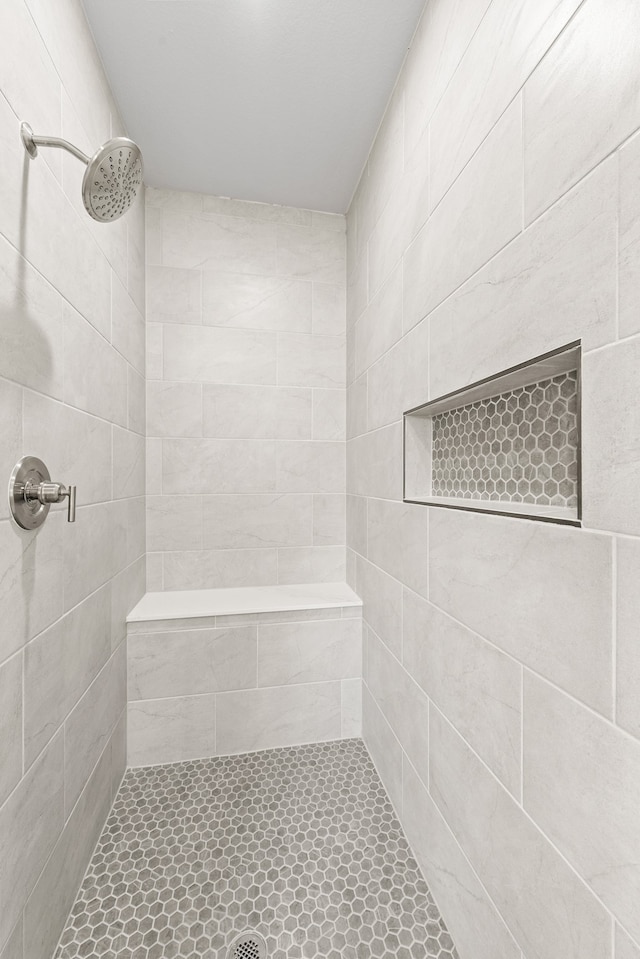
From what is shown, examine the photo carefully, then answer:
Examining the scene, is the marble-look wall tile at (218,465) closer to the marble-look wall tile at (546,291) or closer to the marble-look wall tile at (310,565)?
the marble-look wall tile at (310,565)

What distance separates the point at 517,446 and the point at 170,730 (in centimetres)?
161

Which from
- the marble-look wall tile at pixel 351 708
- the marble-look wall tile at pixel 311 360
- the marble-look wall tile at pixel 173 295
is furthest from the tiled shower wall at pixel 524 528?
the marble-look wall tile at pixel 173 295

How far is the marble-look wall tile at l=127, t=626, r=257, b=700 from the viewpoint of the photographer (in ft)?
5.24

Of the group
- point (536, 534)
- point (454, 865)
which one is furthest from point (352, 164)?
point (454, 865)

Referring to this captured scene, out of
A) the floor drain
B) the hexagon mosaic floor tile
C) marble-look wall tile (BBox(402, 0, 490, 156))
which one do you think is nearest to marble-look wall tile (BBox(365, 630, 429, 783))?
the hexagon mosaic floor tile

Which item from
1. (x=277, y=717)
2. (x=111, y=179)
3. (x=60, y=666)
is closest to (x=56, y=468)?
(x=60, y=666)

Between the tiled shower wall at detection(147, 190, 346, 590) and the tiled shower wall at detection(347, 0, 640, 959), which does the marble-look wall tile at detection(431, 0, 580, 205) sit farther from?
the tiled shower wall at detection(147, 190, 346, 590)

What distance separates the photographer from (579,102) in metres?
0.60

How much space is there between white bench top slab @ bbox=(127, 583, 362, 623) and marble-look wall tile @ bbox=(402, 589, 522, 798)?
630 mm

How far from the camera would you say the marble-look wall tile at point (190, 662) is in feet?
5.24

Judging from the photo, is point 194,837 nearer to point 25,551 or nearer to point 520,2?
point 25,551

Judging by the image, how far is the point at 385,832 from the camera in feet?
4.22

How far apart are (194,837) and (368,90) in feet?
8.04

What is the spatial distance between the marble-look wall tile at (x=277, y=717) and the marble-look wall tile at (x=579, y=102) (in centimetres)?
172
